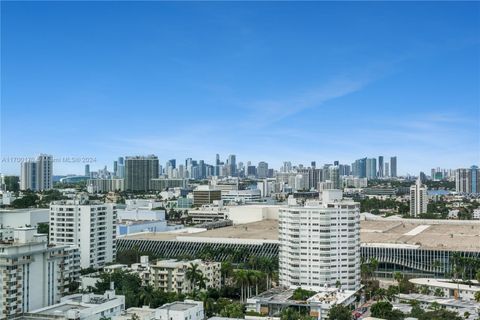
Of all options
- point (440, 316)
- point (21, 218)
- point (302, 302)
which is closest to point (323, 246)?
point (302, 302)

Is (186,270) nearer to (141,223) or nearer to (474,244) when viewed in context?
(474,244)

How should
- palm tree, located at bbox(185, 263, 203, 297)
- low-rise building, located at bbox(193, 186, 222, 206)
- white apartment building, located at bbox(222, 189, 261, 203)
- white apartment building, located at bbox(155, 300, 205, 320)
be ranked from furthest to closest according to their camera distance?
white apartment building, located at bbox(222, 189, 261, 203), low-rise building, located at bbox(193, 186, 222, 206), palm tree, located at bbox(185, 263, 203, 297), white apartment building, located at bbox(155, 300, 205, 320)

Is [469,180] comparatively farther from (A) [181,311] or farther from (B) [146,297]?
(A) [181,311]

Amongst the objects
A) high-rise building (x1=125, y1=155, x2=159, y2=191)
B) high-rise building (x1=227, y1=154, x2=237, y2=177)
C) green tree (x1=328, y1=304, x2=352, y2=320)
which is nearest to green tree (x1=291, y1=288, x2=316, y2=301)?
green tree (x1=328, y1=304, x2=352, y2=320)

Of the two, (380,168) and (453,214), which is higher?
(380,168)

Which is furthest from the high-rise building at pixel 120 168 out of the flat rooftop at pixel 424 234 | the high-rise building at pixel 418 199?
the flat rooftop at pixel 424 234

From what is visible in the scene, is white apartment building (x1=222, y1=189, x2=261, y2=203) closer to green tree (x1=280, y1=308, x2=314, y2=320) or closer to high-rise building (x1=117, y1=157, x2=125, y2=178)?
high-rise building (x1=117, y1=157, x2=125, y2=178)
